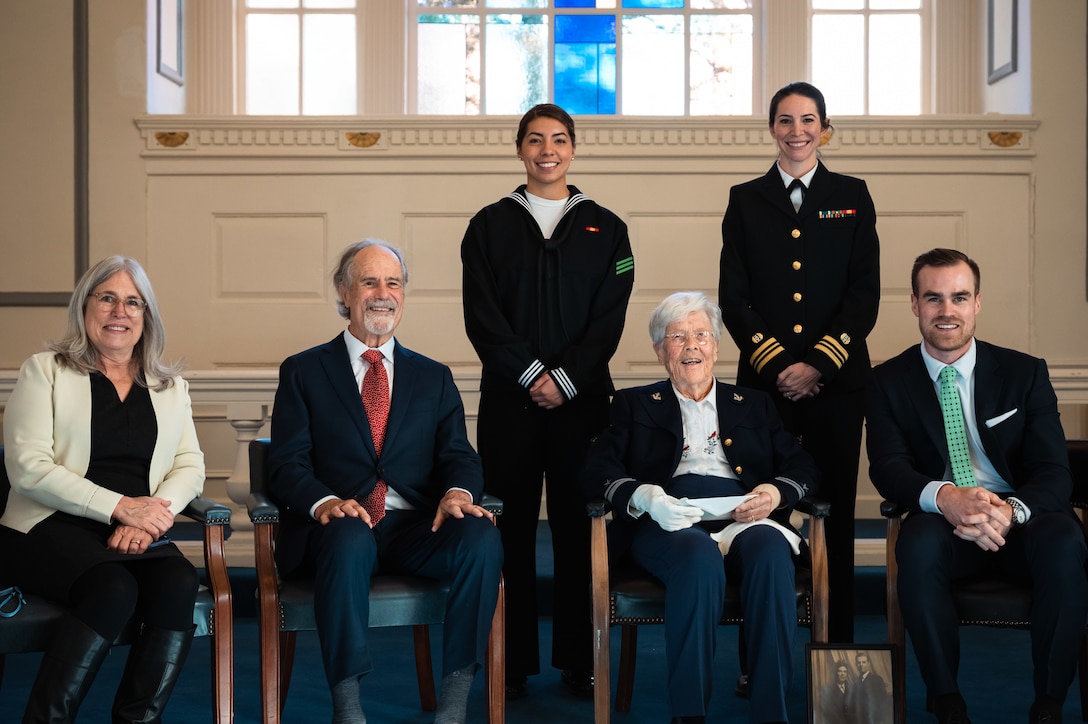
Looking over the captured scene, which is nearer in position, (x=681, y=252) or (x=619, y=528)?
(x=619, y=528)

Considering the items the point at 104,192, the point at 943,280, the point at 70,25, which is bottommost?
the point at 943,280

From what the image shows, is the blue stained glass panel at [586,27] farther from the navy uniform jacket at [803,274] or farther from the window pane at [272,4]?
the navy uniform jacket at [803,274]

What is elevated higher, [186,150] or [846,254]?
[186,150]

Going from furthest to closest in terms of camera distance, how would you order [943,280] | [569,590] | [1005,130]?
[1005,130] < [569,590] < [943,280]

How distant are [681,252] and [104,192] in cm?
273

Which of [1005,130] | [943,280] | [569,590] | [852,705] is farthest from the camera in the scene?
[1005,130]

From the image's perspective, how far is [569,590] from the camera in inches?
124

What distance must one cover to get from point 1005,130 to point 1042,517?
315cm

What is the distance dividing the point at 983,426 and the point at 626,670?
1123 mm

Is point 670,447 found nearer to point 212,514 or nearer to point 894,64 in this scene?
point 212,514

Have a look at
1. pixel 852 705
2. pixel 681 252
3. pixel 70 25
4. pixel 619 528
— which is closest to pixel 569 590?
pixel 619 528

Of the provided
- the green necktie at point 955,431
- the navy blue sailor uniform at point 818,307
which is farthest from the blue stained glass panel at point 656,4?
the green necktie at point 955,431

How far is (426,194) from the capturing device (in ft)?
17.6

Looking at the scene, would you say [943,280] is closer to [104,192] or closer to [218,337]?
[218,337]
